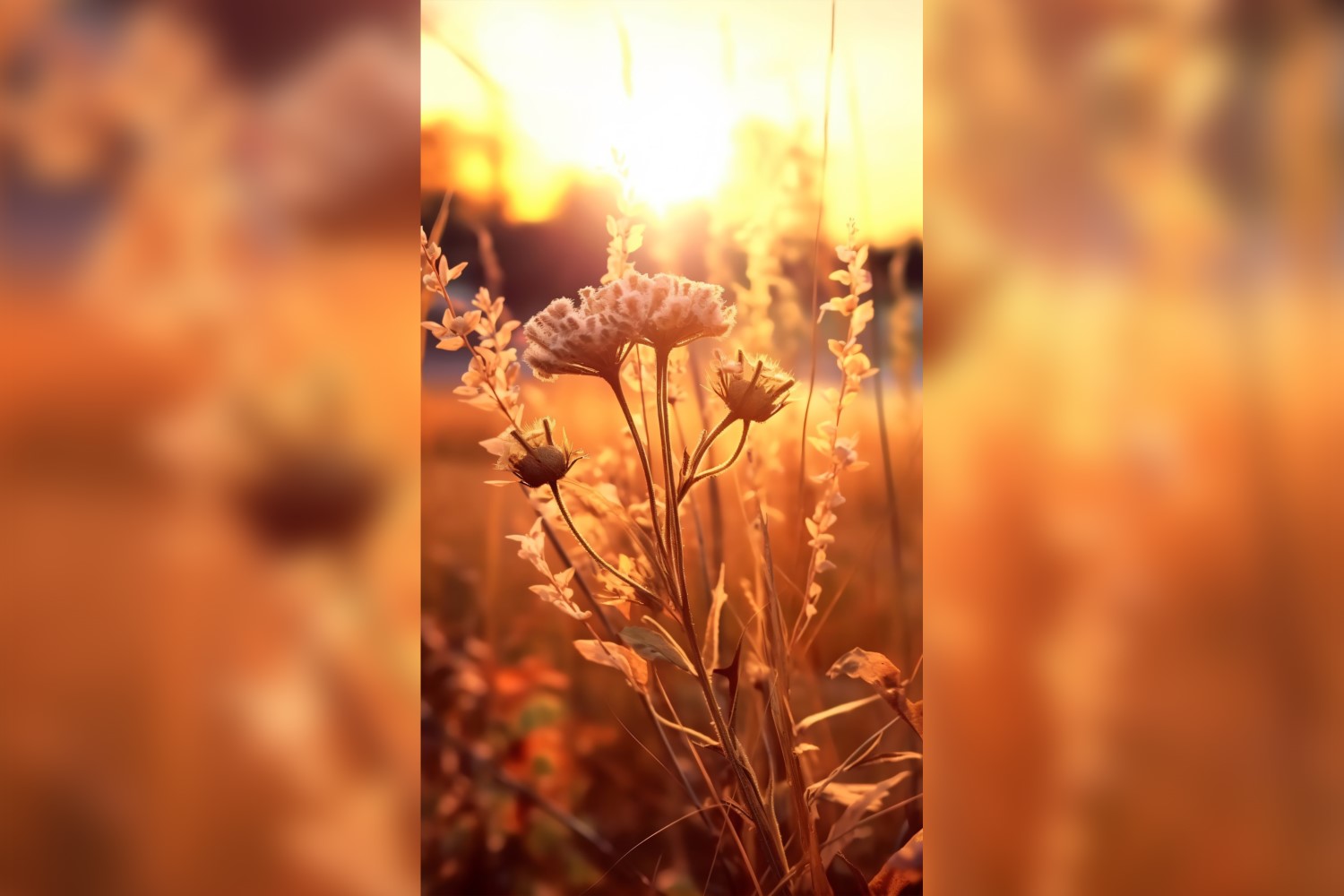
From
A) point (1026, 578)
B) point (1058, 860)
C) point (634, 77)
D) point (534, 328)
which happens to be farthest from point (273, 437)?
point (1058, 860)

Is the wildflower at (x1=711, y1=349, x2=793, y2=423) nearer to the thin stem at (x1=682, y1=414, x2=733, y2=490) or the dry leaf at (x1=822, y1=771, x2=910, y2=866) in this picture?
the thin stem at (x1=682, y1=414, x2=733, y2=490)

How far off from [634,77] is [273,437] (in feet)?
2.58

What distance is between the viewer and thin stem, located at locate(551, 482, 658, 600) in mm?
1204

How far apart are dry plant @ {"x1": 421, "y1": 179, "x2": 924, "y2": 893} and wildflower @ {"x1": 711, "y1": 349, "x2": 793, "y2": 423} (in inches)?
1.5

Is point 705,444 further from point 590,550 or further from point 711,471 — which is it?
point 590,550

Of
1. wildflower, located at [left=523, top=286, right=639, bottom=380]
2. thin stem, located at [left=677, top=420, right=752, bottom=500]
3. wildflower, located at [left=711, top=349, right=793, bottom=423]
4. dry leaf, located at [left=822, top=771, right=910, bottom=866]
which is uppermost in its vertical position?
wildflower, located at [left=523, top=286, right=639, bottom=380]

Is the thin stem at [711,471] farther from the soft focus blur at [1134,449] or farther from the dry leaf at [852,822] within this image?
the dry leaf at [852,822]

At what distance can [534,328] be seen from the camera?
1.15 meters

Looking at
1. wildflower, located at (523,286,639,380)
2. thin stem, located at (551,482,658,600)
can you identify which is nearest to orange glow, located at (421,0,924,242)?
wildflower, located at (523,286,639,380)

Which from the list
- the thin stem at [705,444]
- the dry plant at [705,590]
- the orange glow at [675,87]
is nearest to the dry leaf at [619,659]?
the dry plant at [705,590]

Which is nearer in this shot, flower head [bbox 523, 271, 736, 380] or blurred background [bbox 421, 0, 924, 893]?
flower head [bbox 523, 271, 736, 380]

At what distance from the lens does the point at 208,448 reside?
1.25 meters

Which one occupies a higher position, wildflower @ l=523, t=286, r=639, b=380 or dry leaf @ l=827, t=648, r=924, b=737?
wildflower @ l=523, t=286, r=639, b=380

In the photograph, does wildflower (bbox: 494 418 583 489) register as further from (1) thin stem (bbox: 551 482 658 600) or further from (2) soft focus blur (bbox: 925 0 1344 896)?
(2) soft focus blur (bbox: 925 0 1344 896)
